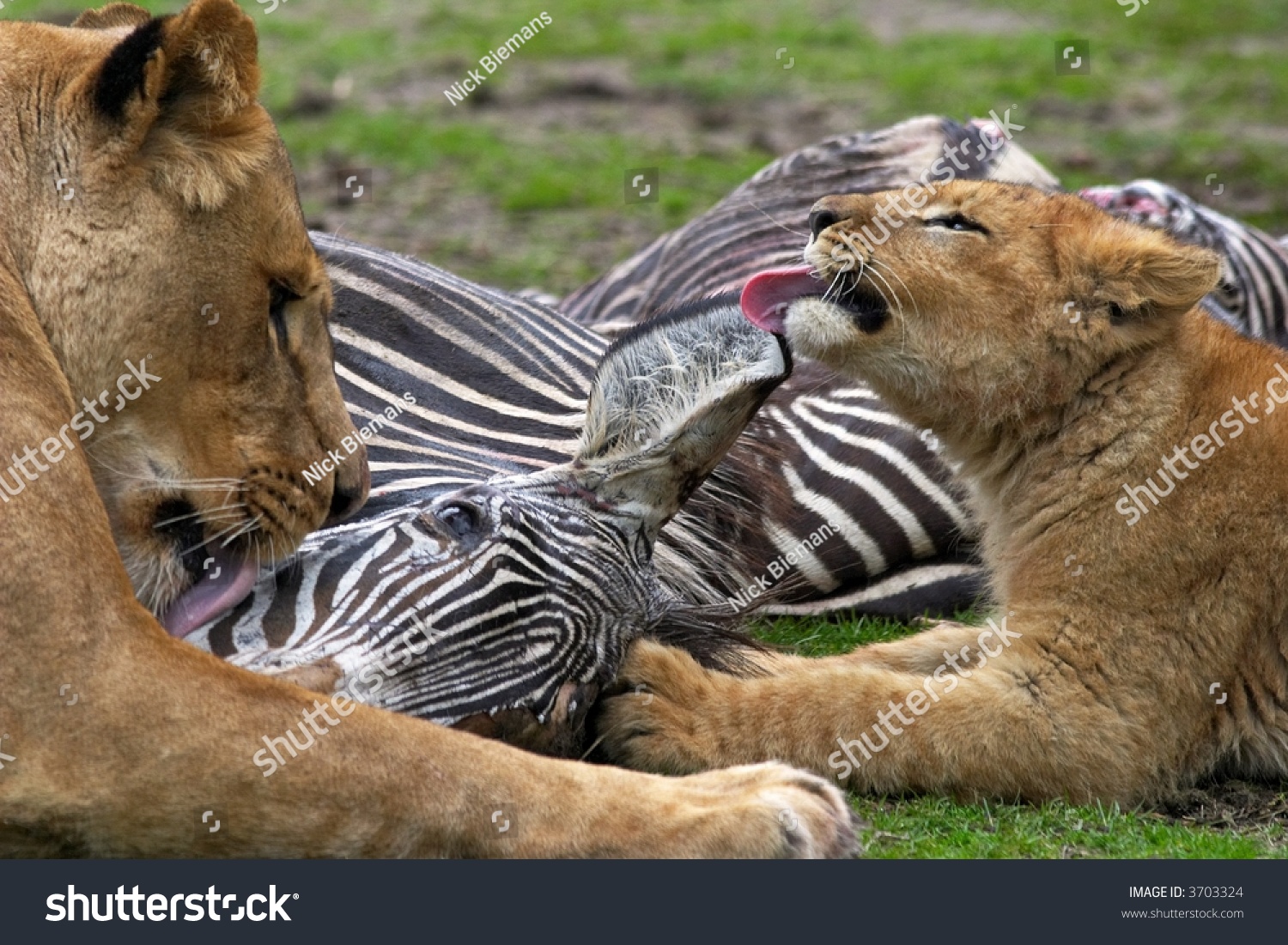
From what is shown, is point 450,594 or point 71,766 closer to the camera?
point 71,766

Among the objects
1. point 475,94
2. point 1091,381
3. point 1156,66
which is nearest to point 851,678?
point 1091,381

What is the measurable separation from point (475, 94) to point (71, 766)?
11133mm

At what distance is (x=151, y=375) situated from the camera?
400 centimetres

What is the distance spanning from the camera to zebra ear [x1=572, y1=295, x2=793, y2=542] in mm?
4570

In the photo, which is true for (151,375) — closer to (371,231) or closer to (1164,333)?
(1164,333)

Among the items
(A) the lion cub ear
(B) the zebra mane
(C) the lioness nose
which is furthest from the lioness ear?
(A) the lion cub ear

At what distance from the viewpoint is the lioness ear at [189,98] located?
3.88 m

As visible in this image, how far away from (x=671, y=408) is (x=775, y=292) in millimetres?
716

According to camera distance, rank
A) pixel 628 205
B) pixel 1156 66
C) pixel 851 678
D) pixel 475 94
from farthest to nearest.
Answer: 1. pixel 1156 66
2. pixel 475 94
3. pixel 628 205
4. pixel 851 678

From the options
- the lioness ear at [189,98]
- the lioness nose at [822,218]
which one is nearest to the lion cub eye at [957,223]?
the lioness nose at [822,218]

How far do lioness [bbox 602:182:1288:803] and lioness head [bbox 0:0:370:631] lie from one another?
112cm

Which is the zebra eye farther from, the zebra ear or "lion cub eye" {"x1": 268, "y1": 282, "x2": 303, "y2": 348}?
"lion cub eye" {"x1": 268, "y1": 282, "x2": 303, "y2": 348}

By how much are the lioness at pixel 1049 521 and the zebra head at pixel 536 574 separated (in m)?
0.26

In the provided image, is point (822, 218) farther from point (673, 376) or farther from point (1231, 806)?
point (1231, 806)
